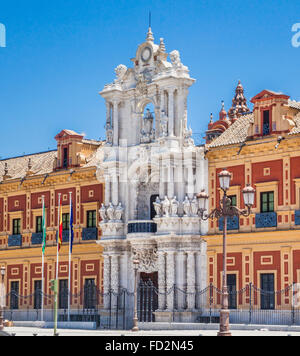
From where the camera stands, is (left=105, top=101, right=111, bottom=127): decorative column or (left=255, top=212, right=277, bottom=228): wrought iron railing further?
(left=105, top=101, right=111, bottom=127): decorative column

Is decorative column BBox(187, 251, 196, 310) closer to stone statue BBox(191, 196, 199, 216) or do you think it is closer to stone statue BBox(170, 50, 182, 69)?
stone statue BBox(191, 196, 199, 216)

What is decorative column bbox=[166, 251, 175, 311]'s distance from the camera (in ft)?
124

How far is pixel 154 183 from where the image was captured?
4078 centimetres

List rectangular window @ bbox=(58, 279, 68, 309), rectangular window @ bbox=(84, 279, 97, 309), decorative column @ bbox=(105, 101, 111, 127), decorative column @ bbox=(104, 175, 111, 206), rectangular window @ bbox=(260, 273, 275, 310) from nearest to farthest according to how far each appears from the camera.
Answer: rectangular window @ bbox=(260, 273, 275, 310) < decorative column @ bbox=(104, 175, 111, 206) < decorative column @ bbox=(105, 101, 111, 127) < rectangular window @ bbox=(84, 279, 97, 309) < rectangular window @ bbox=(58, 279, 68, 309)

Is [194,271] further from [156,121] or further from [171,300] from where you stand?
[156,121]

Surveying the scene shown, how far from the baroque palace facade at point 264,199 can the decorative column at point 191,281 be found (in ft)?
2.43

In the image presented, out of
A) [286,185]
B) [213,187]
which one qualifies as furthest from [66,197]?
[286,185]

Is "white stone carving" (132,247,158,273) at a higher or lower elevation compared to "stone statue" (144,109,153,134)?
lower

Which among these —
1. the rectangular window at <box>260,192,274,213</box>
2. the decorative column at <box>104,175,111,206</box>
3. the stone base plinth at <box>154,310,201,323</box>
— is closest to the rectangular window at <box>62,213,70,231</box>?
the decorative column at <box>104,175,111,206</box>

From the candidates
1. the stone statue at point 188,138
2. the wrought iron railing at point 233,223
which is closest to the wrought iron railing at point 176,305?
the wrought iron railing at point 233,223

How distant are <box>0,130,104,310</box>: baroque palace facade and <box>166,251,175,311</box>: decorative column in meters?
5.78

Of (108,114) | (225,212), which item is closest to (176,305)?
(108,114)

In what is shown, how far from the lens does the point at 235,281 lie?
1447 inches

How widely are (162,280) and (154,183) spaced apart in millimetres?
5146
